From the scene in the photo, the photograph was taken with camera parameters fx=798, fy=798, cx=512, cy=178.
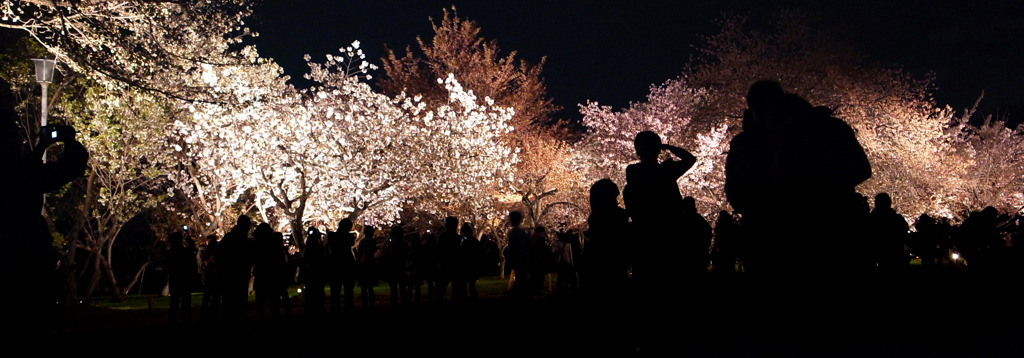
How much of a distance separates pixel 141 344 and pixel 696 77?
25.5m

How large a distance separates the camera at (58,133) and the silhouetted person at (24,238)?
287mm

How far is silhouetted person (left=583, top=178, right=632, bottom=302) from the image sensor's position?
5.23 meters

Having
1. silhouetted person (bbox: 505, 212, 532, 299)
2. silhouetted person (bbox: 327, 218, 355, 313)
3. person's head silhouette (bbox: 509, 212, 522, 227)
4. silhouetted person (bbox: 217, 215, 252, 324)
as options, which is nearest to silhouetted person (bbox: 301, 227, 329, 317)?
silhouetted person (bbox: 327, 218, 355, 313)

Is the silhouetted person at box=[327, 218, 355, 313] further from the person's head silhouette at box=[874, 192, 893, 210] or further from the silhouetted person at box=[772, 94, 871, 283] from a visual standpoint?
the silhouetted person at box=[772, 94, 871, 283]

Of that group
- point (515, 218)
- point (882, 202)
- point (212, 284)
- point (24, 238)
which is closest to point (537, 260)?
point (515, 218)

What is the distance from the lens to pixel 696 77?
31312 millimetres

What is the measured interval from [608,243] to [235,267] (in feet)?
23.0

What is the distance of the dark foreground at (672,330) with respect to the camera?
291cm

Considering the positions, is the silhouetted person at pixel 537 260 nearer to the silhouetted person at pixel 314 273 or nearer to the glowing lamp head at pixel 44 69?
the silhouetted person at pixel 314 273

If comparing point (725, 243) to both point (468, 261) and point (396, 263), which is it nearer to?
point (468, 261)

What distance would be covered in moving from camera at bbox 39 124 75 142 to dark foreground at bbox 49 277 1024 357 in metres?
1.14

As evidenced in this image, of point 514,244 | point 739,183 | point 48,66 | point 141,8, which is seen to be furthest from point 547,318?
point 48,66

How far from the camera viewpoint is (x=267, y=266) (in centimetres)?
1125

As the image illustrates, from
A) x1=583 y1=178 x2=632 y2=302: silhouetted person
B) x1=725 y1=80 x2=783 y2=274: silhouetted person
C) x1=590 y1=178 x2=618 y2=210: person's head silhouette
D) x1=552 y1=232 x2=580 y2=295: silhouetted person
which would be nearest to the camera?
x1=725 y1=80 x2=783 y2=274: silhouetted person
